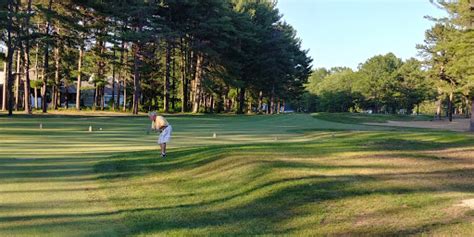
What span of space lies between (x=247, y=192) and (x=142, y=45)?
1645 inches

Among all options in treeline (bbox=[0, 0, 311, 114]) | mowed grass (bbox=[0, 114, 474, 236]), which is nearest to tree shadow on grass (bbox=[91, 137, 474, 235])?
mowed grass (bbox=[0, 114, 474, 236])

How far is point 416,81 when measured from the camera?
362ft

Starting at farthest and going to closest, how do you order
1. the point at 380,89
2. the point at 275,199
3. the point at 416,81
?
the point at 380,89
the point at 416,81
the point at 275,199

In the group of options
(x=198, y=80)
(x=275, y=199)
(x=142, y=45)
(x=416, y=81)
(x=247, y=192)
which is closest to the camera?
(x=275, y=199)

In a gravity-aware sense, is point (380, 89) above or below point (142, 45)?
below

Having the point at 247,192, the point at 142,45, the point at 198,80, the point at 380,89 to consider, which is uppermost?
the point at 142,45

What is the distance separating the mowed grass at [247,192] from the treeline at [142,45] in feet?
85.5

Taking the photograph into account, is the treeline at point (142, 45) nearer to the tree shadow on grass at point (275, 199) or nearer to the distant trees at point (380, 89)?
the tree shadow on grass at point (275, 199)

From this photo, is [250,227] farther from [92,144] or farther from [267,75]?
[267,75]

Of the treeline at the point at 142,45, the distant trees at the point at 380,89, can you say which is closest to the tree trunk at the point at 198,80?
the treeline at the point at 142,45

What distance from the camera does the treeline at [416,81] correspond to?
34.4m

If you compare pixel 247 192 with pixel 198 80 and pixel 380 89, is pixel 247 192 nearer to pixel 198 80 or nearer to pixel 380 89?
pixel 198 80

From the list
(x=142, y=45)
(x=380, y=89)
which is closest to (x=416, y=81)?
(x=380, y=89)

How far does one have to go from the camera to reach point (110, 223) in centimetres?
748
